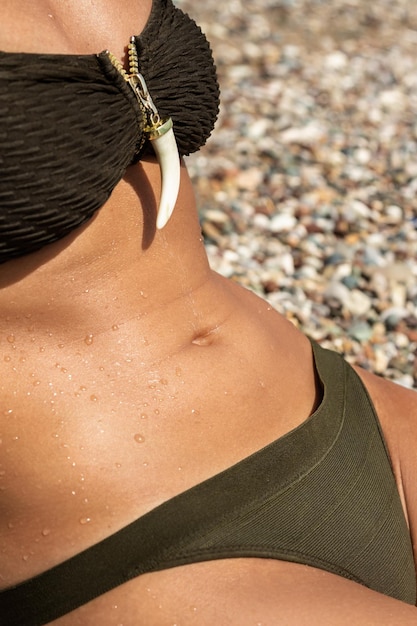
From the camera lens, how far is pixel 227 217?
419 centimetres

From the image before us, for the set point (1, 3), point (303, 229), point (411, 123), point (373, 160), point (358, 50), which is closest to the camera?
point (1, 3)

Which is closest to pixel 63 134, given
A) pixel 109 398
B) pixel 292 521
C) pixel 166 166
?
pixel 166 166

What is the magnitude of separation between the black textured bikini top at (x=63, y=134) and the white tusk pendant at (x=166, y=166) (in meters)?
0.03

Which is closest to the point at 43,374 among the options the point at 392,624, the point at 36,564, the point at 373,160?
the point at 36,564

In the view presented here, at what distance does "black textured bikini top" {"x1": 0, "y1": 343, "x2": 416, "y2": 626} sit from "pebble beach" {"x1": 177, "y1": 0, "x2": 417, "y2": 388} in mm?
1583

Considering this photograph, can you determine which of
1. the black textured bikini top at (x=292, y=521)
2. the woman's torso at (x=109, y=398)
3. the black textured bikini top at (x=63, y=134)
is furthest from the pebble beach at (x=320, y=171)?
the black textured bikini top at (x=63, y=134)

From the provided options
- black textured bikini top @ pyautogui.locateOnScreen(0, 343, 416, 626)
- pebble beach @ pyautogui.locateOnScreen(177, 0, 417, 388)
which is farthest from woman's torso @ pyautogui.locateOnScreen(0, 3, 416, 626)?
pebble beach @ pyautogui.locateOnScreen(177, 0, 417, 388)

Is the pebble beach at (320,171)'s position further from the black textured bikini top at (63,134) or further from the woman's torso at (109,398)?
the black textured bikini top at (63,134)

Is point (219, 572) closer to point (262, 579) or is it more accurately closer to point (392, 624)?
point (262, 579)

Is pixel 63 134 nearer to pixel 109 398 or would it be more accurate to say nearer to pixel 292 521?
pixel 109 398

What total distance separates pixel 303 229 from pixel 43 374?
2.85 metres

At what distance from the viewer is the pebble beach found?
3688 mm

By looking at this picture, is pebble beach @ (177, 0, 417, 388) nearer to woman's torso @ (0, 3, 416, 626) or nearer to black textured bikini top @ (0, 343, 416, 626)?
black textured bikini top @ (0, 343, 416, 626)

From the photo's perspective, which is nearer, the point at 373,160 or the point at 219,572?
the point at 219,572
